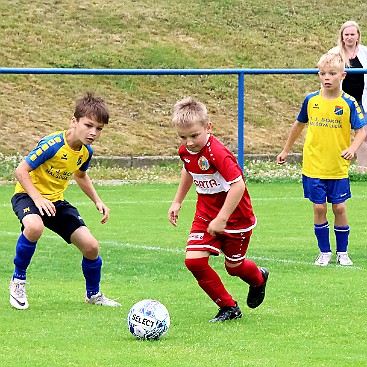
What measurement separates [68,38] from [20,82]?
3254mm

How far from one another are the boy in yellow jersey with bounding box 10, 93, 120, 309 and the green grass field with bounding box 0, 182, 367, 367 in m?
0.23

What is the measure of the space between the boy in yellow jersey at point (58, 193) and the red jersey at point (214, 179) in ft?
2.54

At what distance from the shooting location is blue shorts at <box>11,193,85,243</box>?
285 inches

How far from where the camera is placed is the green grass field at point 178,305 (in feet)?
18.5

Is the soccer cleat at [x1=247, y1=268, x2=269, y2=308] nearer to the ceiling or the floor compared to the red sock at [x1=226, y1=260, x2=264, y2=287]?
nearer to the floor

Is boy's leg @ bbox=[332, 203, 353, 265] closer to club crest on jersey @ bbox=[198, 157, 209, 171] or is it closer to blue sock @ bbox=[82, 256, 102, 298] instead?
blue sock @ bbox=[82, 256, 102, 298]

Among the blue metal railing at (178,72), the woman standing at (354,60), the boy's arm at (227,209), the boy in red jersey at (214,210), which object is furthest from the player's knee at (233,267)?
the blue metal railing at (178,72)

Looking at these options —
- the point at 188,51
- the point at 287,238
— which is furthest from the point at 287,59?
the point at 287,238

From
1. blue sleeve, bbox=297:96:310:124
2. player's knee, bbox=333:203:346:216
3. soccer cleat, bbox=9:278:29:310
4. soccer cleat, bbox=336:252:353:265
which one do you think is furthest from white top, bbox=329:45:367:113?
soccer cleat, bbox=9:278:29:310

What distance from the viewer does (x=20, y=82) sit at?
20625mm

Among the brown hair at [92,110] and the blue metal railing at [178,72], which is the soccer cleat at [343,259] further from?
the blue metal railing at [178,72]

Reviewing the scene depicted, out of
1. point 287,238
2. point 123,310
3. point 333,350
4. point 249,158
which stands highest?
point 333,350

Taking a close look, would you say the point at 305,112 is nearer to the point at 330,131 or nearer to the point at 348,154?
the point at 330,131

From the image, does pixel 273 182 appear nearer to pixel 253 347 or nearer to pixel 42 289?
pixel 42 289
